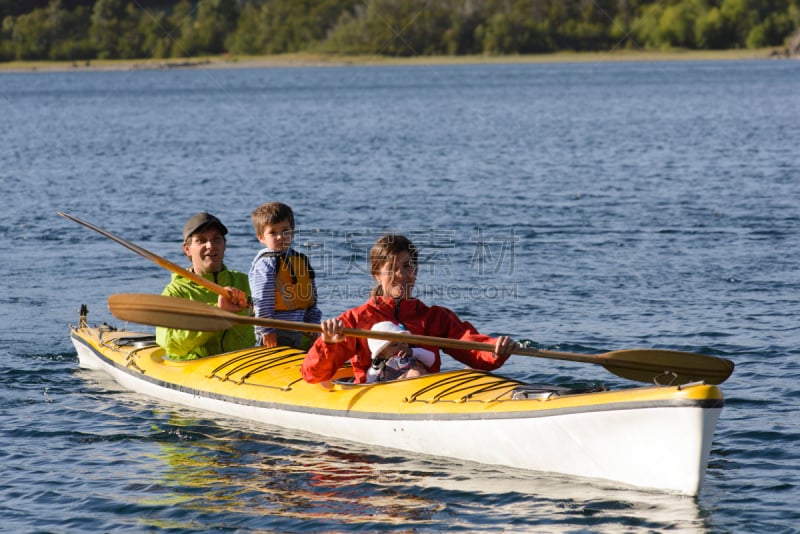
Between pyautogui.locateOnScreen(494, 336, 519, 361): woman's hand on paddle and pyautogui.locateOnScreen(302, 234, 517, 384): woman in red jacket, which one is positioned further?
pyautogui.locateOnScreen(302, 234, 517, 384): woman in red jacket

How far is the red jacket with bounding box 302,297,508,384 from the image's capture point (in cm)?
789

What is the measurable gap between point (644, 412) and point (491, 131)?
35.6 metres

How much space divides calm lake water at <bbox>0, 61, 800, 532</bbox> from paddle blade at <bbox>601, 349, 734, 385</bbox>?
2.07 feet

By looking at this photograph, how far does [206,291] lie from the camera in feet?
30.1

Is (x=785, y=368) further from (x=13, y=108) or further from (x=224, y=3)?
(x=224, y=3)

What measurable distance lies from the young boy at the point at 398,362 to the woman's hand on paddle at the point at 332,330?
67 cm

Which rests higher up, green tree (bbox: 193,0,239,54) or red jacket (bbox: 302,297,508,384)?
green tree (bbox: 193,0,239,54)

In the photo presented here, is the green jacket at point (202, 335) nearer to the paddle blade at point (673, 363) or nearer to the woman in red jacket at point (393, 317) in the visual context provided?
the woman in red jacket at point (393, 317)

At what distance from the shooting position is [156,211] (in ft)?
→ 72.3

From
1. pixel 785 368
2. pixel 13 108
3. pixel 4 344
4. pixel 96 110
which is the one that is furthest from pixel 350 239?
pixel 13 108

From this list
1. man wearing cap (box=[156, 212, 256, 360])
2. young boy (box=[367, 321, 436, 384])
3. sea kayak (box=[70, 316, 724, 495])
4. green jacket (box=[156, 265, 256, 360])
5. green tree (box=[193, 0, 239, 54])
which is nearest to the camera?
sea kayak (box=[70, 316, 724, 495])

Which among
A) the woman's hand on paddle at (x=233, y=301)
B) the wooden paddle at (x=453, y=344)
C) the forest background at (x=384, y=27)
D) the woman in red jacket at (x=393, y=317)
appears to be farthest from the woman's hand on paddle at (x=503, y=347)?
the forest background at (x=384, y=27)

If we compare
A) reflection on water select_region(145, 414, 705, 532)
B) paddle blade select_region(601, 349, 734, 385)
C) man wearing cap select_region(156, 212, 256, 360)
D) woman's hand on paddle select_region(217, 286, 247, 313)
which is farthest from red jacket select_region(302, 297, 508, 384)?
man wearing cap select_region(156, 212, 256, 360)

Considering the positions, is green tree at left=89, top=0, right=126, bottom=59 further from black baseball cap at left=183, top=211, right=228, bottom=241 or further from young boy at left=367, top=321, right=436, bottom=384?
young boy at left=367, top=321, right=436, bottom=384
